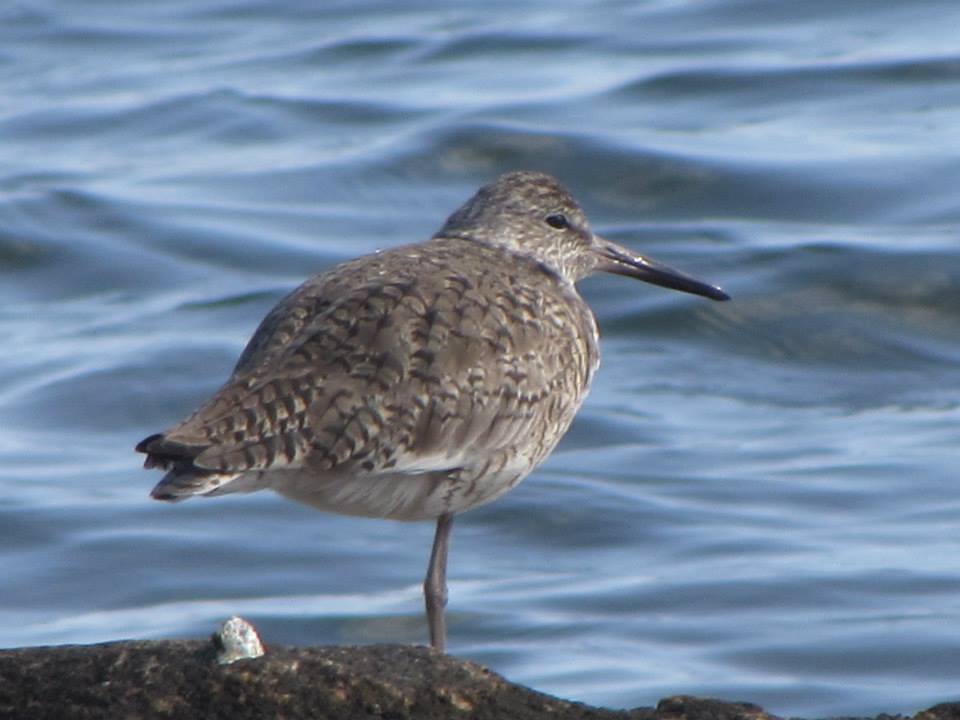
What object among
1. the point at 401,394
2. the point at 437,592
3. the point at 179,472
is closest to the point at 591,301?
the point at 437,592

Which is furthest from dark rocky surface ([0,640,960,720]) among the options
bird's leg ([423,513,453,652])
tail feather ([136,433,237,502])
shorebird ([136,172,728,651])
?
bird's leg ([423,513,453,652])

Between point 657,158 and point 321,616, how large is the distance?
8.59m

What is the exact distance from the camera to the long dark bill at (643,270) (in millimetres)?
10109

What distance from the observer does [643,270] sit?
33.7 ft

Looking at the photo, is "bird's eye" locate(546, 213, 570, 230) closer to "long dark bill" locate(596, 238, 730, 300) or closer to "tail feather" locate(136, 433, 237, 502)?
"long dark bill" locate(596, 238, 730, 300)

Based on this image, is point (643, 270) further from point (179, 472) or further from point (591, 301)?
point (591, 301)

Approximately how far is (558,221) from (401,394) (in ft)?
7.39

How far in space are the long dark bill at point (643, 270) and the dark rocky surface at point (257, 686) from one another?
14.5 feet

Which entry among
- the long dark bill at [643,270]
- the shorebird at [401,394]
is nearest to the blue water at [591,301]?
the long dark bill at [643,270]

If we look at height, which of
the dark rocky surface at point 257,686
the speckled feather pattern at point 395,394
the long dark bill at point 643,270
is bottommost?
the dark rocky surface at point 257,686

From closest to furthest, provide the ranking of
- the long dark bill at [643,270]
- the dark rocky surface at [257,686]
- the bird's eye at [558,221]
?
the dark rocky surface at [257,686] < the bird's eye at [558,221] < the long dark bill at [643,270]

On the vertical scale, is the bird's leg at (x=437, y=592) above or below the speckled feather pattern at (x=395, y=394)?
below

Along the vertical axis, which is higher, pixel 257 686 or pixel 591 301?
pixel 591 301

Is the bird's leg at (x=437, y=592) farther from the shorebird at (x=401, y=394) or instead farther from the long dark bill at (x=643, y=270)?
the long dark bill at (x=643, y=270)
